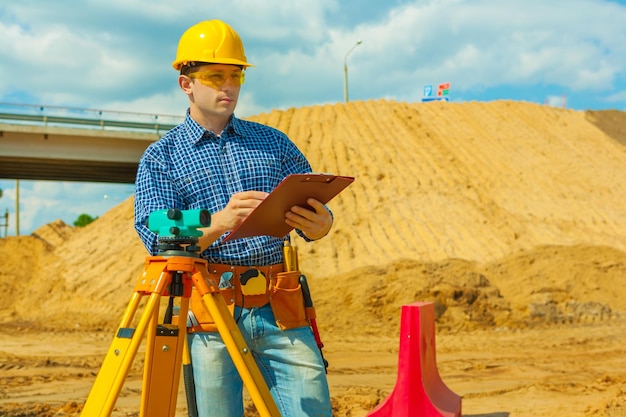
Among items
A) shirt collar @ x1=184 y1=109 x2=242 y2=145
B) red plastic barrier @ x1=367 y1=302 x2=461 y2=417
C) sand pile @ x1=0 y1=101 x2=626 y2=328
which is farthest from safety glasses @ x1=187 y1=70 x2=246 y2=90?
sand pile @ x1=0 y1=101 x2=626 y2=328

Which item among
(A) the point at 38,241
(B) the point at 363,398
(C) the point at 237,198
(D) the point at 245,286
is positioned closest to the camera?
(C) the point at 237,198

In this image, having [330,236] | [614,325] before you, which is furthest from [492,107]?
[614,325]

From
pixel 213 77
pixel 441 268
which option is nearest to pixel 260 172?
pixel 213 77

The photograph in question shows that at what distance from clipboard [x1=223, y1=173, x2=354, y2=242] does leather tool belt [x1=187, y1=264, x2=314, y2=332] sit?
145mm

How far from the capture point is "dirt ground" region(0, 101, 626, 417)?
31.8 ft

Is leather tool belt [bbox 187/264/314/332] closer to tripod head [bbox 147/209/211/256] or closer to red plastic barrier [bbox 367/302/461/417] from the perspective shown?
tripod head [bbox 147/209/211/256]

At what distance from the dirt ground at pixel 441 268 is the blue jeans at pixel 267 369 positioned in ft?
Result: 16.1

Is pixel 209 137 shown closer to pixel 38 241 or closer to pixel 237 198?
pixel 237 198

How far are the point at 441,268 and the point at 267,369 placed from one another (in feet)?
52.3

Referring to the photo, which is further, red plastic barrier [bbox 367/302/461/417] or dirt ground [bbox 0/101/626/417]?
dirt ground [bbox 0/101/626/417]

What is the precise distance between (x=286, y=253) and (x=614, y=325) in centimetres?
1594

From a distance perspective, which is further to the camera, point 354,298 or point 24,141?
point 24,141

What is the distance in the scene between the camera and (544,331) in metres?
16.1

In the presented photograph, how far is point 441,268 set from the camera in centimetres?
1816
